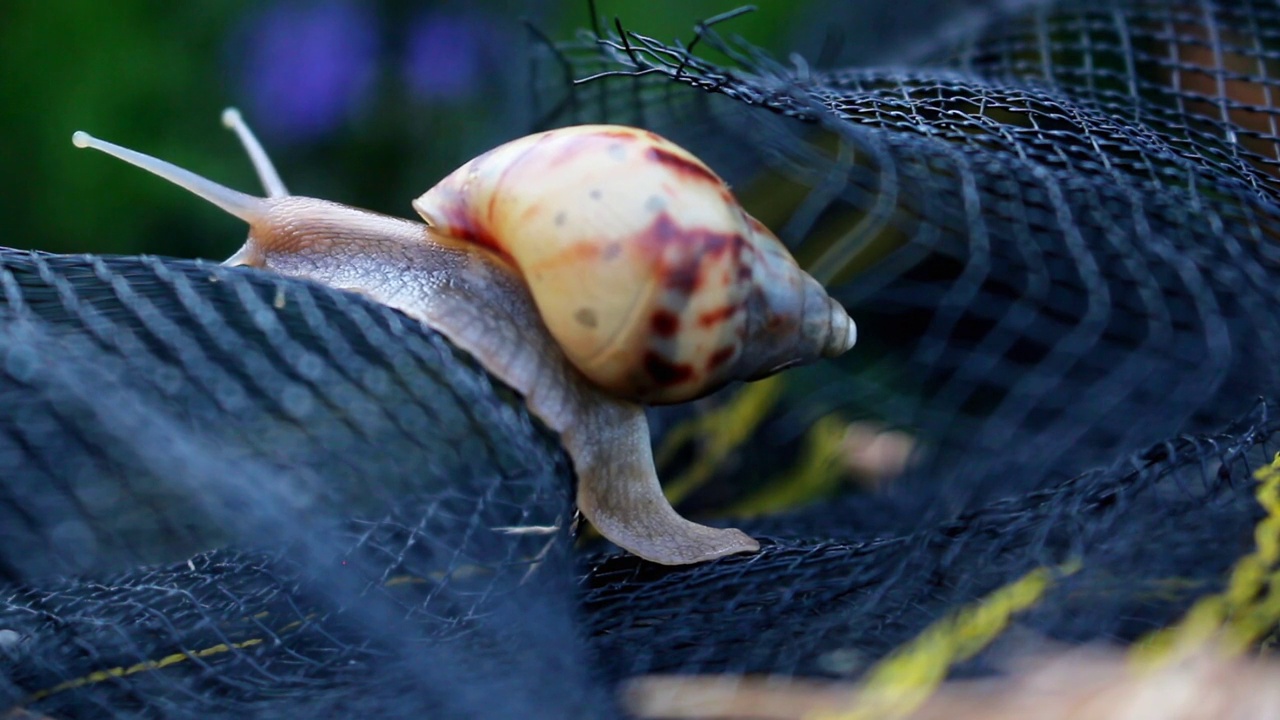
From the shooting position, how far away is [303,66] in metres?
1.39

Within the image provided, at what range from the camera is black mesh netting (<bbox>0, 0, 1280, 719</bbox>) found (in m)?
0.47

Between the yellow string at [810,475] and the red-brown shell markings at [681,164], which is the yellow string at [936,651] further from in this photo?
the yellow string at [810,475]

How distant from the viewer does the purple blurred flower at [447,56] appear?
4.65 ft

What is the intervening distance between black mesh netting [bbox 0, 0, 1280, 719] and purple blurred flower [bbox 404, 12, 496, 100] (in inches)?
27.6

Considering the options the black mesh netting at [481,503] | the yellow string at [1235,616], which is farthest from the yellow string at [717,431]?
the yellow string at [1235,616]

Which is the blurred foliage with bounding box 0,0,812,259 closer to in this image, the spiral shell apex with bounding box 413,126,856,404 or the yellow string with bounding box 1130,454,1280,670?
the spiral shell apex with bounding box 413,126,856,404

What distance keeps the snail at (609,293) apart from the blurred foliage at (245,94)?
0.47m

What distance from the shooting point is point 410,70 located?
143cm

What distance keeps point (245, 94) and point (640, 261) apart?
99 centimetres

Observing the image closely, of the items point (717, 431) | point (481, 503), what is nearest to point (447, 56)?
point (717, 431)

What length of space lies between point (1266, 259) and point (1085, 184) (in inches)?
5.1

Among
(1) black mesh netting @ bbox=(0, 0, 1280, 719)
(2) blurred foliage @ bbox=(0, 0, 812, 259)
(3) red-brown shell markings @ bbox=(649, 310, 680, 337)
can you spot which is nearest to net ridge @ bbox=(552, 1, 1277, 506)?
(1) black mesh netting @ bbox=(0, 0, 1280, 719)

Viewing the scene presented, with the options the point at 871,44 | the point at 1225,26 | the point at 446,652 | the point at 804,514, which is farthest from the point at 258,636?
the point at 871,44

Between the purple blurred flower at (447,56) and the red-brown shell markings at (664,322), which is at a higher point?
the purple blurred flower at (447,56)
